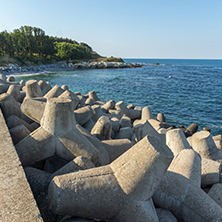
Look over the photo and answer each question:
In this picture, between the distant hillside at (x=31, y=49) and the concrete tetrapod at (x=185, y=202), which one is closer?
the concrete tetrapod at (x=185, y=202)

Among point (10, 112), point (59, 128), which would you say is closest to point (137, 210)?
point (59, 128)

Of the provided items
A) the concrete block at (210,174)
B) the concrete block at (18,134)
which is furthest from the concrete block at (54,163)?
the concrete block at (210,174)

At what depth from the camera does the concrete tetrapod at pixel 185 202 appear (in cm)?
241

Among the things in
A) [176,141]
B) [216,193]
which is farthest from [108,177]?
[176,141]

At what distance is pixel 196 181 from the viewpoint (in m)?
2.72

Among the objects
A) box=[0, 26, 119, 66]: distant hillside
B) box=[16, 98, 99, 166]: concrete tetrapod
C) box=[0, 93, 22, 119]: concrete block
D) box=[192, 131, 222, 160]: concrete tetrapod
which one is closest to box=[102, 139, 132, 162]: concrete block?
box=[16, 98, 99, 166]: concrete tetrapod

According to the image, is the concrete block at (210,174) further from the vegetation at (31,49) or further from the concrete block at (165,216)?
the vegetation at (31,49)

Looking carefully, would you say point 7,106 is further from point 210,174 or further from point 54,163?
point 210,174

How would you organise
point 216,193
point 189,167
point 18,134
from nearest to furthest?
point 189,167 → point 216,193 → point 18,134

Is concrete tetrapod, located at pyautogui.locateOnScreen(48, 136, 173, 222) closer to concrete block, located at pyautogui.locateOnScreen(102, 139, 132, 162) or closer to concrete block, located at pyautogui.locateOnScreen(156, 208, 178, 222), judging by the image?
concrete block, located at pyautogui.locateOnScreen(156, 208, 178, 222)

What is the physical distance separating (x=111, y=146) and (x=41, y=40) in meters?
62.0

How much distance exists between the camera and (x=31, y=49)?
5650cm

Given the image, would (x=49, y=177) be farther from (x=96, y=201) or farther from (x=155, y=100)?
(x=155, y=100)

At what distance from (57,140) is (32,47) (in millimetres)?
59740
